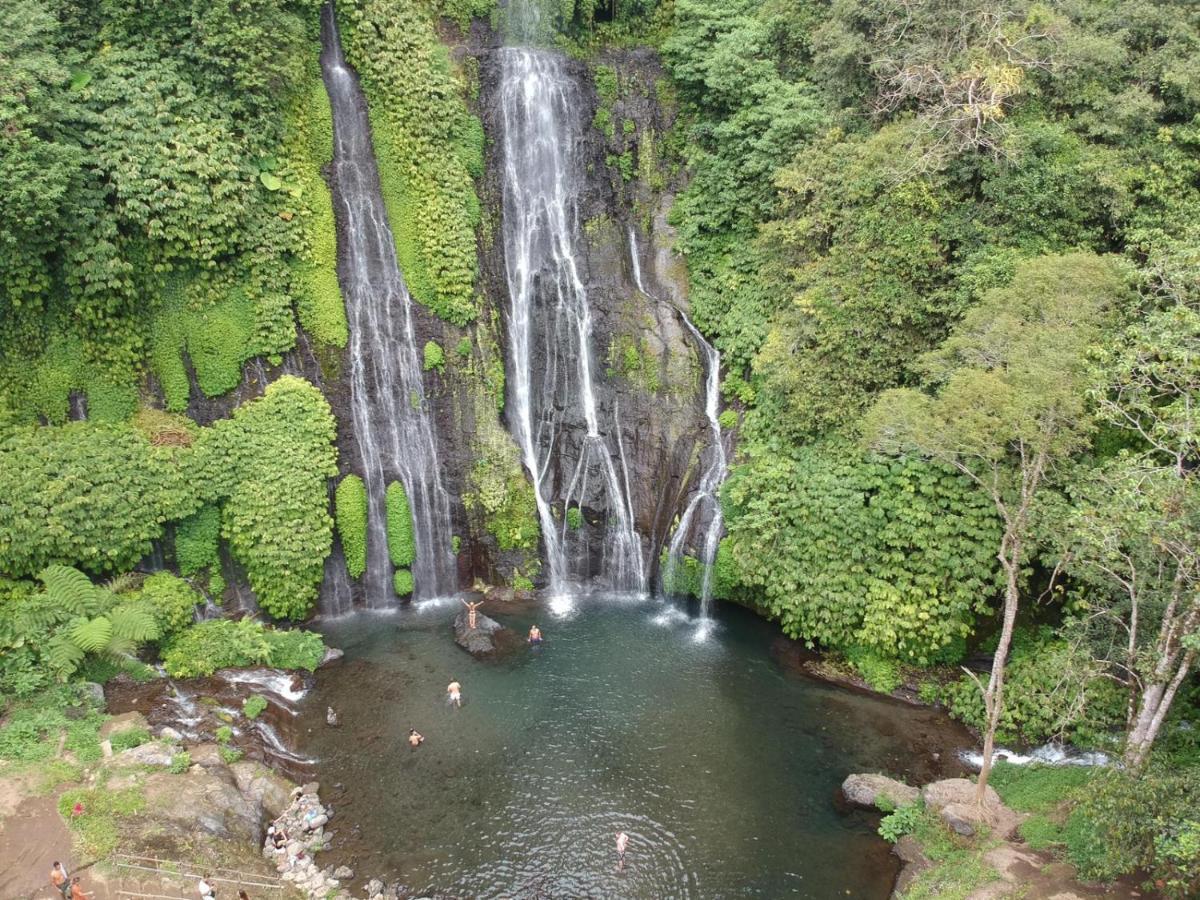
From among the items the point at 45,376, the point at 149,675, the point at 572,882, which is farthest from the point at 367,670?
the point at 45,376

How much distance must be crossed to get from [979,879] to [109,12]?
27814 millimetres

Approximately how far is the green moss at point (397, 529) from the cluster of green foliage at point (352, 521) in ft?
2.48

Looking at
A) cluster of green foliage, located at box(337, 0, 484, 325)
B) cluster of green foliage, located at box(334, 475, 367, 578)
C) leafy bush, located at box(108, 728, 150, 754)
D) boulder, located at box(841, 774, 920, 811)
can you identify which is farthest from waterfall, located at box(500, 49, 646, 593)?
leafy bush, located at box(108, 728, 150, 754)

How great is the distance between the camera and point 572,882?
13.8 metres

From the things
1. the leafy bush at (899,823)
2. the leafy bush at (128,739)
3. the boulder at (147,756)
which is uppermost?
the leafy bush at (128,739)

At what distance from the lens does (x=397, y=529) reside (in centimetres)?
2259

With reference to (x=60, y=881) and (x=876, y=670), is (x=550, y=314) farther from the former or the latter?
(x=60, y=881)

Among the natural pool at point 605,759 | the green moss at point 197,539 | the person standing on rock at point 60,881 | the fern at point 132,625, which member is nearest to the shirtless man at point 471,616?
the natural pool at point 605,759

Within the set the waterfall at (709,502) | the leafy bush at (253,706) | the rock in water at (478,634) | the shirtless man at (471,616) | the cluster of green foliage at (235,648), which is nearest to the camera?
the leafy bush at (253,706)

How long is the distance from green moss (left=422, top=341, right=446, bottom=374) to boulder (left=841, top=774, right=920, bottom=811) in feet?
52.8

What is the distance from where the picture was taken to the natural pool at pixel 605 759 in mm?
14148

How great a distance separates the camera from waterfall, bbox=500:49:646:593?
2341 cm

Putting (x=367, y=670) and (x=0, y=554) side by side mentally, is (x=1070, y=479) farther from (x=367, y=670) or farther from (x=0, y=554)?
(x=0, y=554)

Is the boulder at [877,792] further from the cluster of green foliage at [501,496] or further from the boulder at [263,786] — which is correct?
the boulder at [263,786]
